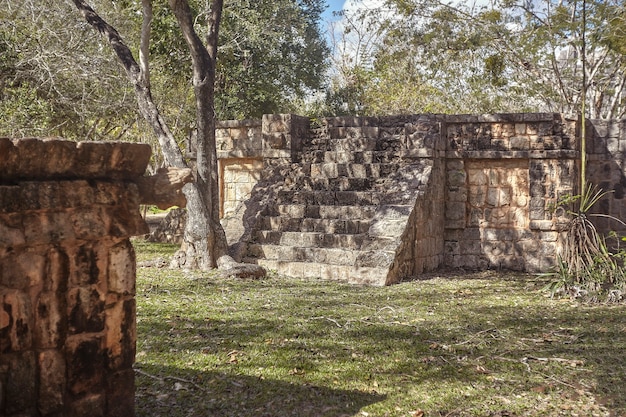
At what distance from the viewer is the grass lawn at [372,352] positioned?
14.5ft

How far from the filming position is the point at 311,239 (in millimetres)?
9812

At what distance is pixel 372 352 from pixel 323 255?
3.93m

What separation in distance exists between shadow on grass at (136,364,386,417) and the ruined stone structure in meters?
4.54

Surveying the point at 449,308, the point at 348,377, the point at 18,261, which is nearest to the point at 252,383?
the point at 348,377

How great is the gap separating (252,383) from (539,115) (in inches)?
279

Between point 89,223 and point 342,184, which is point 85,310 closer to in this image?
point 89,223

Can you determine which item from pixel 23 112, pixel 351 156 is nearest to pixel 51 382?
pixel 351 156

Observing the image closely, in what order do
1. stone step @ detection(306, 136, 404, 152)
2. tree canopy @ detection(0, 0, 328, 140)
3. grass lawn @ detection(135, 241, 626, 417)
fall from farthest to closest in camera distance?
tree canopy @ detection(0, 0, 328, 140), stone step @ detection(306, 136, 404, 152), grass lawn @ detection(135, 241, 626, 417)

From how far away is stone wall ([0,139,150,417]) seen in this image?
10.5 feet

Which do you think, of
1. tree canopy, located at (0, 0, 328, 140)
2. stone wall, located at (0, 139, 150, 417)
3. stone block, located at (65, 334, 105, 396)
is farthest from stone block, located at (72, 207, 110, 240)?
tree canopy, located at (0, 0, 328, 140)

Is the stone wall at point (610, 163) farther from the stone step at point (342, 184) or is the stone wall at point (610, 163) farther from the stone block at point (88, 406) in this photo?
the stone block at point (88, 406)

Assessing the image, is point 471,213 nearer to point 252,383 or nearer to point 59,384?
point 252,383

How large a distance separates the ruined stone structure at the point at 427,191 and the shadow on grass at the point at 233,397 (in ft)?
14.9

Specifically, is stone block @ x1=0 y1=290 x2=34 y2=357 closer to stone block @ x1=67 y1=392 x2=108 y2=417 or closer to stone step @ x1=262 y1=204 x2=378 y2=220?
stone block @ x1=67 y1=392 x2=108 y2=417
